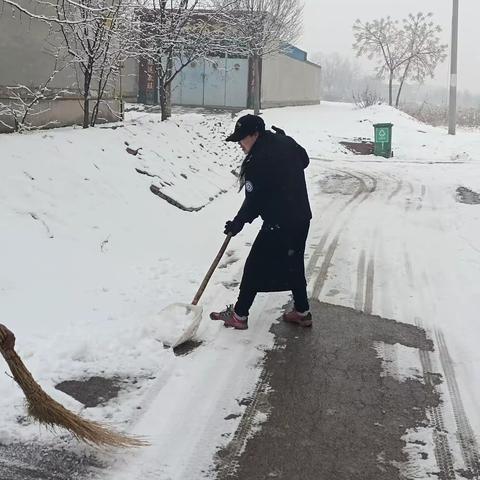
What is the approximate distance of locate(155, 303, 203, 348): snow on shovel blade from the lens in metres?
4.17

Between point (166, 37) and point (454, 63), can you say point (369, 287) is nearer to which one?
point (166, 37)

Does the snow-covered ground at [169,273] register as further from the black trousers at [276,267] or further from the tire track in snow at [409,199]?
the black trousers at [276,267]

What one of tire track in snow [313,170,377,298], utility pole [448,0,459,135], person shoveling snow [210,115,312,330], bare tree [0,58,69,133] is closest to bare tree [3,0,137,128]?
bare tree [0,58,69,133]

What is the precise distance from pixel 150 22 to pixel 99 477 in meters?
11.3

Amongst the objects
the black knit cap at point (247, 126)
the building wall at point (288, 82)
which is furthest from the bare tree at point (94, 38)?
the building wall at point (288, 82)

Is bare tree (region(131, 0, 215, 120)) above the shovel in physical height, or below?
above

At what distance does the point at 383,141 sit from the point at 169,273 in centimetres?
1483

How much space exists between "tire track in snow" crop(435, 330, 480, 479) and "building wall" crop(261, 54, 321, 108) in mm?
23227

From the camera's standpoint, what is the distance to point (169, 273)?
19.1 feet

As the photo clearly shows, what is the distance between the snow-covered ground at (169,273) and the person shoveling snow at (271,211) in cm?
40

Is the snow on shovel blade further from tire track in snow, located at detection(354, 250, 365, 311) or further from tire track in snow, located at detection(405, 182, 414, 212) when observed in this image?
tire track in snow, located at detection(405, 182, 414, 212)

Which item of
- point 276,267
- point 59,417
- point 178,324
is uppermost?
point 276,267

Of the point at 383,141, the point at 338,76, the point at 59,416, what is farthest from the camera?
the point at 338,76

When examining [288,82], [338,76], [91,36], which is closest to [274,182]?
[91,36]
